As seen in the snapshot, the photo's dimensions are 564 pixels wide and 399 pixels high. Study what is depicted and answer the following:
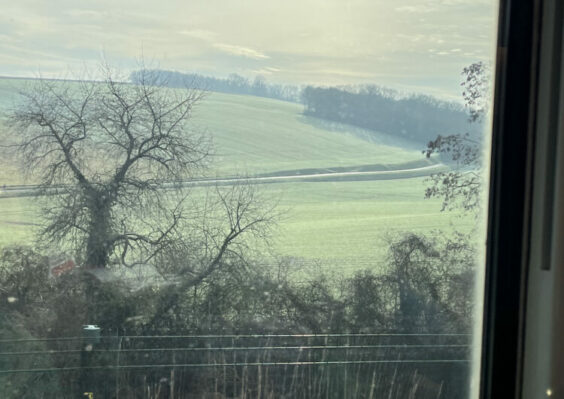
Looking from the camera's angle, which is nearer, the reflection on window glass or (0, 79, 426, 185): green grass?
the reflection on window glass

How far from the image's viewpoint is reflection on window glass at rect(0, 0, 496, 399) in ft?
4.95

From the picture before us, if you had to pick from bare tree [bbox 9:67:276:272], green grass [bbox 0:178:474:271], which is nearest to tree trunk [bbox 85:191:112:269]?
bare tree [bbox 9:67:276:272]

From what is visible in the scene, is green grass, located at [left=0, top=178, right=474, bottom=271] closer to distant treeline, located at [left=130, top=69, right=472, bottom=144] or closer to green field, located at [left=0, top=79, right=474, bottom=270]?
green field, located at [left=0, top=79, right=474, bottom=270]

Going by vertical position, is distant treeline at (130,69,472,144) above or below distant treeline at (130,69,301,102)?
below

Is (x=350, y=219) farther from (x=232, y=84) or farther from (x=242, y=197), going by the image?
(x=232, y=84)

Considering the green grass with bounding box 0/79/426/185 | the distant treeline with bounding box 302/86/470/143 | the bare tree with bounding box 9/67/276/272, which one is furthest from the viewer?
the distant treeline with bounding box 302/86/470/143

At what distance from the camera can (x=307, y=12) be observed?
66.6 inches

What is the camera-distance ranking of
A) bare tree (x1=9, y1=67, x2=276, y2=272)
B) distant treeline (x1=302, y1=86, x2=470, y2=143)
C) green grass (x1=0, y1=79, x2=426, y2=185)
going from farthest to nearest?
distant treeline (x1=302, y1=86, x2=470, y2=143), green grass (x1=0, y1=79, x2=426, y2=185), bare tree (x1=9, y1=67, x2=276, y2=272)

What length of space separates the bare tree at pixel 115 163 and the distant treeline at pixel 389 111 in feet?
1.23

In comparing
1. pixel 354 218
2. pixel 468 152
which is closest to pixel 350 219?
pixel 354 218

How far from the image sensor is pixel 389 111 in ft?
5.82

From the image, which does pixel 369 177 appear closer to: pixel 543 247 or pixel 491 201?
pixel 491 201

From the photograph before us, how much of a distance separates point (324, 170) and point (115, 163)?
0.58 metres

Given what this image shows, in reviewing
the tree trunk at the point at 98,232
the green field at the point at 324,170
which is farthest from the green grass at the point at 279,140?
the tree trunk at the point at 98,232
